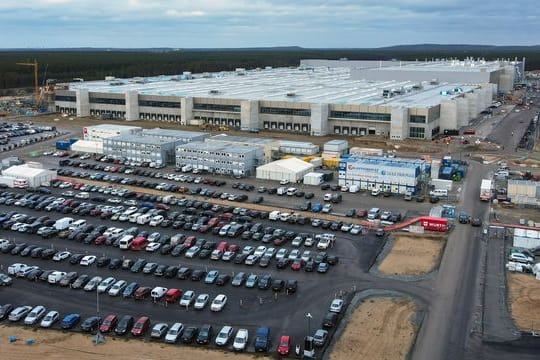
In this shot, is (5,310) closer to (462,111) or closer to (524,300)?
(524,300)

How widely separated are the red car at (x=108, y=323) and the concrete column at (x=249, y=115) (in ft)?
108

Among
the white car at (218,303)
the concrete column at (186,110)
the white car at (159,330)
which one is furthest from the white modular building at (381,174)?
the concrete column at (186,110)

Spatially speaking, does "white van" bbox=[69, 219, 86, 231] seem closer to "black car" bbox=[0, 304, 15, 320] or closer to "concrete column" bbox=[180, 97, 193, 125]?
"black car" bbox=[0, 304, 15, 320]

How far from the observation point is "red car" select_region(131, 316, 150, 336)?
48.6 ft

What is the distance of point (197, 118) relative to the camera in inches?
1992

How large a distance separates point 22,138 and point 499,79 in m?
63.6

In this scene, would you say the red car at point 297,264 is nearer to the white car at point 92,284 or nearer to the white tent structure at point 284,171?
the white car at point 92,284

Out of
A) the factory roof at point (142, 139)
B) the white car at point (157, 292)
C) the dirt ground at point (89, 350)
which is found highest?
the factory roof at point (142, 139)

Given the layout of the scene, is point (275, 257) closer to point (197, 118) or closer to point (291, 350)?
point (291, 350)

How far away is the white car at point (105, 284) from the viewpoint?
17547 mm

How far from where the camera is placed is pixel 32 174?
30.3 metres

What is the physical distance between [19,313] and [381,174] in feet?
62.1

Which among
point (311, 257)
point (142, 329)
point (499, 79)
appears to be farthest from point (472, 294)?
point (499, 79)

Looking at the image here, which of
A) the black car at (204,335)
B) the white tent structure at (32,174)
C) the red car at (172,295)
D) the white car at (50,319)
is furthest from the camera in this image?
the white tent structure at (32,174)
